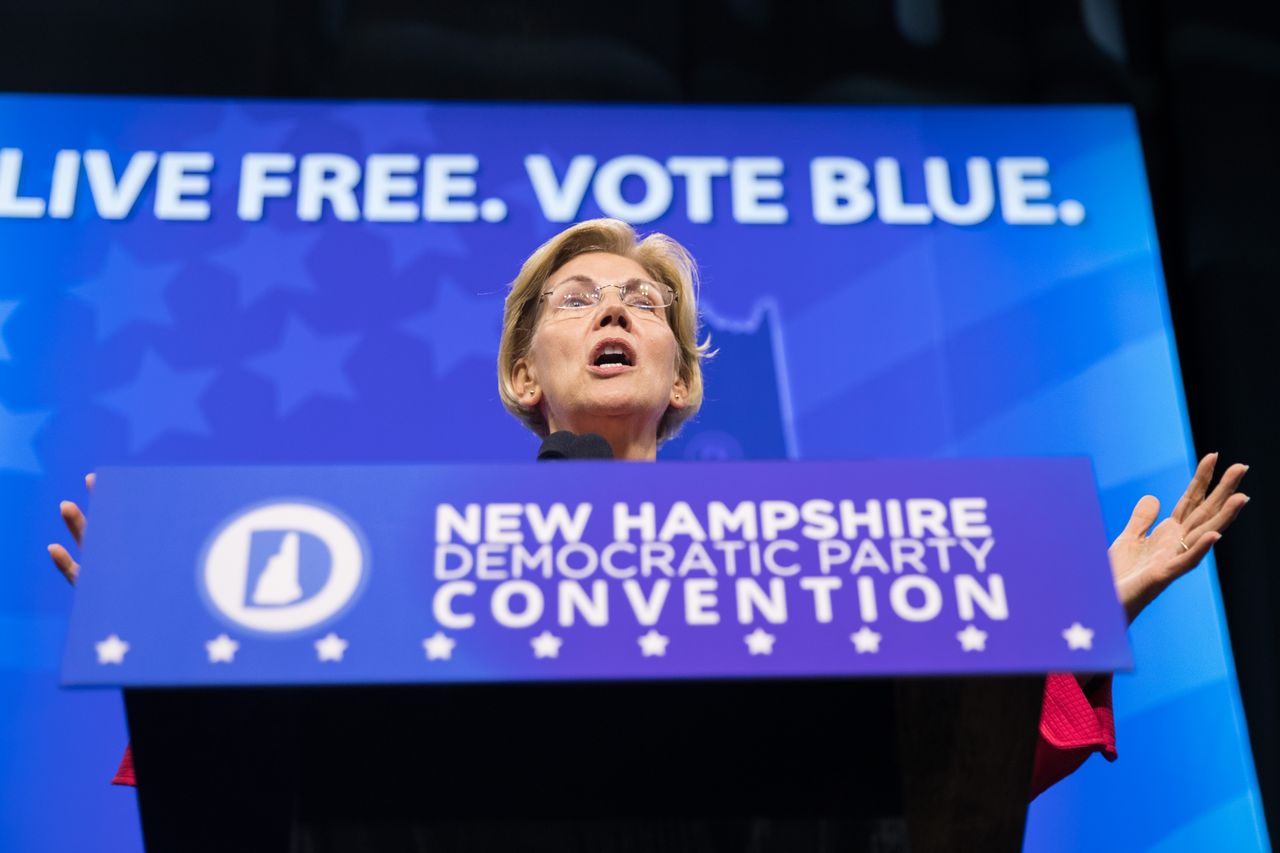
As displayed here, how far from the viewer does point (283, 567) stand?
0.87m

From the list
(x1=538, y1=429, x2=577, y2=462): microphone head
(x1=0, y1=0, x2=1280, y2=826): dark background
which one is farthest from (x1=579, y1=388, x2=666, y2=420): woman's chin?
(x1=0, y1=0, x2=1280, y2=826): dark background

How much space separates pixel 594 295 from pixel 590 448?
0.52m

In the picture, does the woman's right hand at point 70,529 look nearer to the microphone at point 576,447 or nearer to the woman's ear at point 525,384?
the microphone at point 576,447

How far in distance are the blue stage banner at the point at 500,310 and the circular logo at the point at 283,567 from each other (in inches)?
65.7

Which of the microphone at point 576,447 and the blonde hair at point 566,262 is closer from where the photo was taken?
the microphone at point 576,447

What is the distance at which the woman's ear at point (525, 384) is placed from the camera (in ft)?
6.05

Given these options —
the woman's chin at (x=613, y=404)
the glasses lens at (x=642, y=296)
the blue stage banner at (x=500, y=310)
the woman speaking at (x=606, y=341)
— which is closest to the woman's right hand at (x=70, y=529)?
the woman speaking at (x=606, y=341)

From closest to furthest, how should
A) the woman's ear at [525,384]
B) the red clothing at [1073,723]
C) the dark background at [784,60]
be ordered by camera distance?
the red clothing at [1073,723] → the woman's ear at [525,384] → the dark background at [784,60]

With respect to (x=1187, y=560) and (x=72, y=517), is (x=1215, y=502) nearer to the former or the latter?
(x=1187, y=560)

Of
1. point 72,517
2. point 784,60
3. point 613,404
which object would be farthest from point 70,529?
point 784,60

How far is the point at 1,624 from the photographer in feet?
8.11

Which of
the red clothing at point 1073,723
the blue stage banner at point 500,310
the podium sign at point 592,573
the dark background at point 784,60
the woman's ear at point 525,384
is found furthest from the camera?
the dark background at point 784,60

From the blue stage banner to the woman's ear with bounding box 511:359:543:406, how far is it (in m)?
0.76

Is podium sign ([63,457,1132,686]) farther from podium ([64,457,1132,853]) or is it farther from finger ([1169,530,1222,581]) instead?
finger ([1169,530,1222,581])
